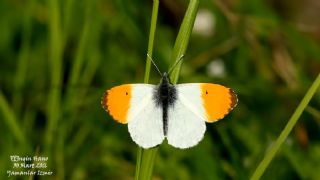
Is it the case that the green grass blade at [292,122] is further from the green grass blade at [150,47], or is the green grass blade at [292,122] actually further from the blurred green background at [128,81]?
the blurred green background at [128,81]

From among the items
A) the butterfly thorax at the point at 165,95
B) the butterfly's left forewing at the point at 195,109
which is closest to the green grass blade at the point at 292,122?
the butterfly's left forewing at the point at 195,109

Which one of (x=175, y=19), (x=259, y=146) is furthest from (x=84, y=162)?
(x=175, y=19)

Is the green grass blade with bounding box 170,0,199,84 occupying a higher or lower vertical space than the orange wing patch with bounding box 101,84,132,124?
higher

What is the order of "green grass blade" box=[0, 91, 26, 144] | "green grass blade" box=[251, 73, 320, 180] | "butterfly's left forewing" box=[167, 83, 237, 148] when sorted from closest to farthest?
1. "green grass blade" box=[251, 73, 320, 180]
2. "butterfly's left forewing" box=[167, 83, 237, 148]
3. "green grass blade" box=[0, 91, 26, 144]

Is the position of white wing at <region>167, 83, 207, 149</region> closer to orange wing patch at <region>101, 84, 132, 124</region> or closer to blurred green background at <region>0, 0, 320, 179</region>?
orange wing patch at <region>101, 84, 132, 124</region>

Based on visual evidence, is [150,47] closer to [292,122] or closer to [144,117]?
[144,117]

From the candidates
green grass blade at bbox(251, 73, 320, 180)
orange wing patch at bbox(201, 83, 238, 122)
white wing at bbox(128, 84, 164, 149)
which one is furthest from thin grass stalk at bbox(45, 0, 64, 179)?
green grass blade at bbox(251, 73, 320, 180)

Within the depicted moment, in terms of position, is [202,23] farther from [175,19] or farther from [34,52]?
[34,52]
